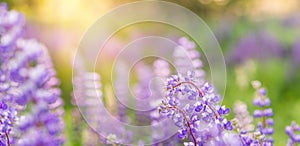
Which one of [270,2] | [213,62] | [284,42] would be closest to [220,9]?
[270,2]

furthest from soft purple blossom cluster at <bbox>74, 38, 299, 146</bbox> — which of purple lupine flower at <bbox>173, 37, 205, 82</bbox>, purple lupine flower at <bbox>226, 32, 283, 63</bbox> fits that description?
purple lupine flower at <bbox>226, 32, 283, 63</bbox>

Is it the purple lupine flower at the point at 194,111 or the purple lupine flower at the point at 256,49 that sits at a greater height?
the purple lupine flower at the point at 256,49

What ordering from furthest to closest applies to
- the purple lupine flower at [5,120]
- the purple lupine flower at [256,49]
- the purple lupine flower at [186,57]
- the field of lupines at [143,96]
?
the purple lupine flower at [256,49]
the purple lupine flower at [186,57]
the purple lupine flower at [5,120]
the field of lupines at [143,96]

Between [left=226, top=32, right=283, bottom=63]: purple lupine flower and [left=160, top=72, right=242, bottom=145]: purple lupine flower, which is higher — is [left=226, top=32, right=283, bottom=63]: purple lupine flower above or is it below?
above

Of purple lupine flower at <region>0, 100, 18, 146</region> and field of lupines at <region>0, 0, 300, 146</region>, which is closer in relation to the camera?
field of lupines at <region>0, 0, 300, 146</region>

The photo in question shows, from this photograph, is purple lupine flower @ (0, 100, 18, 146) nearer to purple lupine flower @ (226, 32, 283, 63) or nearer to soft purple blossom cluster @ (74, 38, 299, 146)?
soft purple blossom cluster @ (74, 38, 299, 146)

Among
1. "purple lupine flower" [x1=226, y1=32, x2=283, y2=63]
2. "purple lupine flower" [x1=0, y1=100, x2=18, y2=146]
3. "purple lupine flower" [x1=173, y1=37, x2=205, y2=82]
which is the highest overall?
"purple lupine flower" [x1=226, y1=32, x2=283, y2=63]

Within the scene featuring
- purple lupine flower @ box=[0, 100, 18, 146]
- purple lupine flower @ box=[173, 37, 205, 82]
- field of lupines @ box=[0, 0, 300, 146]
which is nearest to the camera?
field of lupines @ box=[0, 0, 300, 146]

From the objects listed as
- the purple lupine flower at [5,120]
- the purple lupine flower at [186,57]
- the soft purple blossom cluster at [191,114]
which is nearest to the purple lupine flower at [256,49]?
the soft purple blossom cluster at [191,114]

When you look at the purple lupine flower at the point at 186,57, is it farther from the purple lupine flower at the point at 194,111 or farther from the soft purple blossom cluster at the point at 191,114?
the purple lupine flower at the point at 194,111

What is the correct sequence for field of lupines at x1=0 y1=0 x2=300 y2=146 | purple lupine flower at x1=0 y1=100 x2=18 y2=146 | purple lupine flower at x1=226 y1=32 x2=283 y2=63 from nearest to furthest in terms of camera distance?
field of lupines at x1=0 y1=0 x2=300 y2=146
purple lupine flower at x1=0 y1=100 x2=18 y2=146
purple lupine flower at x1=226 y1=32 x2=283 y2=63
